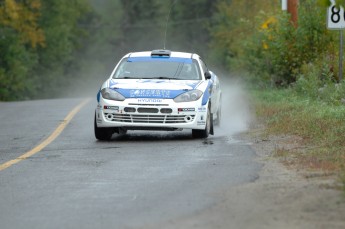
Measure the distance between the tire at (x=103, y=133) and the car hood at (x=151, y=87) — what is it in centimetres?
69

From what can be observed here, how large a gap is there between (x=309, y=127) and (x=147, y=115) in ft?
8.75

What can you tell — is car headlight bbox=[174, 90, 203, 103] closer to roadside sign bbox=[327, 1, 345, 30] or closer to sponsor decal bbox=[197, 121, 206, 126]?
sponsor decal bbox=[197, 121, 206, 126]

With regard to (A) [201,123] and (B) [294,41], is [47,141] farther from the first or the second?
(B) [294,41]

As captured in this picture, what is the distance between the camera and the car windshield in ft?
60.0

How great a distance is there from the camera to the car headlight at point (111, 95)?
17.3 m

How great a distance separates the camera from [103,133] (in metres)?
17.5

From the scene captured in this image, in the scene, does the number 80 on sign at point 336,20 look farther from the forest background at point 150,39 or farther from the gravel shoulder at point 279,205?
the gravel shoulder at point 279,205

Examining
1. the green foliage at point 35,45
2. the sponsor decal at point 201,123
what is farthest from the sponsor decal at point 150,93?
the green foliage at point 35,45

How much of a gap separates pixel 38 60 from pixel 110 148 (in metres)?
65.7

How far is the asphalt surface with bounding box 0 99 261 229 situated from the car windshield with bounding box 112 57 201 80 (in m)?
1.04

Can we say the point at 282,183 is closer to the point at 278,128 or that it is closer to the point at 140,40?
the point at 278,128

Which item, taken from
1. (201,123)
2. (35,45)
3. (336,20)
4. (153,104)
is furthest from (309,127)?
(35,45)

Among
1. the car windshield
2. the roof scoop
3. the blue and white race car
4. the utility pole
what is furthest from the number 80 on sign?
the utility pole

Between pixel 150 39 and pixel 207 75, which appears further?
pixel 150 39
